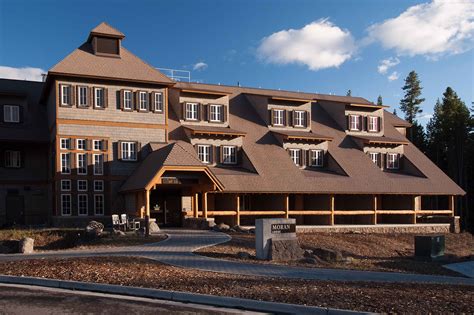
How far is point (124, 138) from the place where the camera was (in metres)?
33.5

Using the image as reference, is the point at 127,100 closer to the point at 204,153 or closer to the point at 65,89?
the point at 65,89

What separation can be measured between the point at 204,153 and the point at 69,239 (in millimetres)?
13025

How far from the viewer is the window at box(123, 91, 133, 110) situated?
33.8m

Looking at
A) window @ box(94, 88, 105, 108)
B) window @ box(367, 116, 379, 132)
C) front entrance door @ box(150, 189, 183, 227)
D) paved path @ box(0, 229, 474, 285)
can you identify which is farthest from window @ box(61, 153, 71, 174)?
window @ box(367, 116, 379, 132)

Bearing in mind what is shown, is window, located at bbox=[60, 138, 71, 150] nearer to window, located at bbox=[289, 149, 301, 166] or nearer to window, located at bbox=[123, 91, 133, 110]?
window, located at bbox=[123, 91, 133, 110]

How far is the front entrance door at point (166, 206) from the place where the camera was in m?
34.8

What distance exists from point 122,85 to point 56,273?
21933 millimetres

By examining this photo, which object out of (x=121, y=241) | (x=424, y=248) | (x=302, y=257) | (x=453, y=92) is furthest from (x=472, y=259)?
(x=453, y=92)

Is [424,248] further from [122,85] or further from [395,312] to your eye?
[122,85]

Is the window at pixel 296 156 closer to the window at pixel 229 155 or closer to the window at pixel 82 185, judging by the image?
the window at pixel 229 155

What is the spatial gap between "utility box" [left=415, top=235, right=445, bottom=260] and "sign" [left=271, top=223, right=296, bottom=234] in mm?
9311

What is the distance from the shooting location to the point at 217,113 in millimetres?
37906

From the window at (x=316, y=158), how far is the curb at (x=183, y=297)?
29448 mm

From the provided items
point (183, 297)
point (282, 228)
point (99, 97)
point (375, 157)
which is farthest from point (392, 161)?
point (183, 297)
